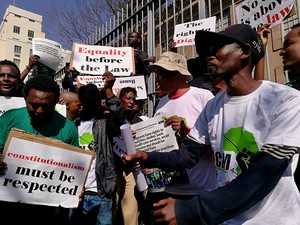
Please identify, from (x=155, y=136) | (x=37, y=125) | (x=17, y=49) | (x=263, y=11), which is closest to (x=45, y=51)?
(x=37, y=125)

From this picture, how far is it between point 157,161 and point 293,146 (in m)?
0.90

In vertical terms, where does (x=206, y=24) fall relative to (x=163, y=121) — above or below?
above

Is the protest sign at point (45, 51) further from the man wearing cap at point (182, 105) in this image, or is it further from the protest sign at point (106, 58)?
the man wearing cap at point (182, 105)

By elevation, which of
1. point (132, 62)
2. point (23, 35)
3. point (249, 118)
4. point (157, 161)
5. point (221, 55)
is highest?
point (23, 35)

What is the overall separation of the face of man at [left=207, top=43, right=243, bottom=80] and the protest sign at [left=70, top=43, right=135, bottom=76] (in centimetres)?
332

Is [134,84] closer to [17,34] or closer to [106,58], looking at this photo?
[106,58]

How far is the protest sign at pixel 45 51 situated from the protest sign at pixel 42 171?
2.59 metres

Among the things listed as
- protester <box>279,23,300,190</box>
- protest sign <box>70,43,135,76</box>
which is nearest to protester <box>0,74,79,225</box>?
protester <box>279,23,300,190</box>

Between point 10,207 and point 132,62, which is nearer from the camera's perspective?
point 10,207

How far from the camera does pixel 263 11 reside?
129 inches

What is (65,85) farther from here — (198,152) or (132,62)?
(198,152)

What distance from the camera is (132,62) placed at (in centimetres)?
521

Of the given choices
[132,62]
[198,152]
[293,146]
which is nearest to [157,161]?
[198,152]

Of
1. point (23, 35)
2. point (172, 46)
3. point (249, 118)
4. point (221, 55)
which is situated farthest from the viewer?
point (23, 35)
